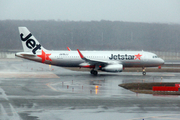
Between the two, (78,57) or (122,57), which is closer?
(78,57)

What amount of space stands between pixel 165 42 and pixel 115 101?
90801 mm

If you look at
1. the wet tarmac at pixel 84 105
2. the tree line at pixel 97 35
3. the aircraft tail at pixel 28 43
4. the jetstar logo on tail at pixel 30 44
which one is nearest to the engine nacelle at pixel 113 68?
the aircraft tail at pixel 28 43

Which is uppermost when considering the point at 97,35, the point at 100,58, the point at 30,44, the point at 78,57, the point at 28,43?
the point at 97,35

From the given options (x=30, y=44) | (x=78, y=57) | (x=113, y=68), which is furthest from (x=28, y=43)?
(x=113, y=68)

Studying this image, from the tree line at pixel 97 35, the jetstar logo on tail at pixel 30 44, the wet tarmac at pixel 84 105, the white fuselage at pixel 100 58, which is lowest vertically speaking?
the wet tarmac at pixel 84 105

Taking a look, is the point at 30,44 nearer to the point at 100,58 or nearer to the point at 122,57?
Result: the point at 100,58

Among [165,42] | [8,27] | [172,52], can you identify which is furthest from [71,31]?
[172,52]

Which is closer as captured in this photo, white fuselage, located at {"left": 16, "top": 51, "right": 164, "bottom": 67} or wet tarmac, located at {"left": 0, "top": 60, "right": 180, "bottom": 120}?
wet tarmac, located at {"left": 0, "top": 60, "right": 180, "bottom": 120}

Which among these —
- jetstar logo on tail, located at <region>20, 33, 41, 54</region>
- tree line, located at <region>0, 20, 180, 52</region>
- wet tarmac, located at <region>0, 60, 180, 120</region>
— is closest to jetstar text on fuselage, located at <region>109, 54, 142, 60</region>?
jetstar logo on tail, located at <region>20, 33, 41, 54</region>

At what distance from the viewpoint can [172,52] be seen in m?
92.3

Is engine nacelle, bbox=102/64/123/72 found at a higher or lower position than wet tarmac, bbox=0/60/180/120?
higher

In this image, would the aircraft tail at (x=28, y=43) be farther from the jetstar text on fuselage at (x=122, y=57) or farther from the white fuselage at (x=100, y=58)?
the jetstar text on fuselage at (x=122, y=57)

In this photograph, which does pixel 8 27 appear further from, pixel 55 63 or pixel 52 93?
pixel 52 93

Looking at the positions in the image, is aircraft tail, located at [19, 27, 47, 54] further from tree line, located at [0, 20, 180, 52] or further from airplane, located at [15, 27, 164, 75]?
tree line, located at [0, 20, 180, 52]
